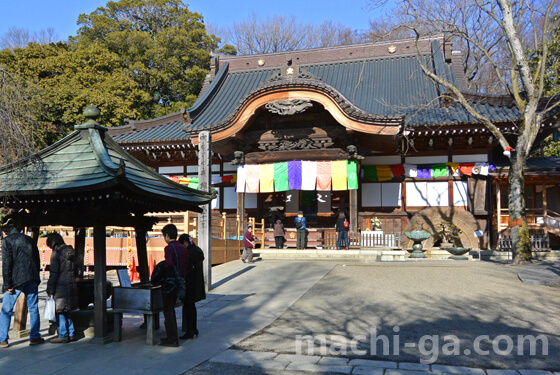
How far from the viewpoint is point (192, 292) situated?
6.50 metres

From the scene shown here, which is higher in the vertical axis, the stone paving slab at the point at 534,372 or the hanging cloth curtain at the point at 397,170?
the hanging cloth curtain at the point at 397,170

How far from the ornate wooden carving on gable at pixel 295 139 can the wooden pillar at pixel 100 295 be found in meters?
11.6

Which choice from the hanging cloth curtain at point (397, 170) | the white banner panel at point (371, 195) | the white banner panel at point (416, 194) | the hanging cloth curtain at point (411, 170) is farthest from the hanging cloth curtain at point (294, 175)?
the white banner panel at point (416, 194)

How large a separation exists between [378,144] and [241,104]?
5.20 metres

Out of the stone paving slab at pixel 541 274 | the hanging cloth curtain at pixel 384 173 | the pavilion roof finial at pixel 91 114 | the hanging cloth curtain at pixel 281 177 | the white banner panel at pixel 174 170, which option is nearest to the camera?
the pavilion roof finial at pixel 91 114

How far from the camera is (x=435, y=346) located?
231 inches

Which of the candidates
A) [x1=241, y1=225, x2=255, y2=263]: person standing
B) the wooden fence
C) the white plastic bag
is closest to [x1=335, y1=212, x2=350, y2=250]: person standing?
[x1=241, y1=225, x2=255, y2=263]: person standing

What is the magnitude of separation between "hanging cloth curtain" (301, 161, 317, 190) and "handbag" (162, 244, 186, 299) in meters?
11.0

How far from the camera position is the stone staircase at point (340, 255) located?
48.1 feet

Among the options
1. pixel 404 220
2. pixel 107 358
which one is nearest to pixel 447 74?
pixel 404 220

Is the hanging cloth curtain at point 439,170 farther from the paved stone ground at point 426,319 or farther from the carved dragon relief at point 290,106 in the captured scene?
the paved stone ground at point 426,319

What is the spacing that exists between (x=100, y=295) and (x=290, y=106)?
11.1 m

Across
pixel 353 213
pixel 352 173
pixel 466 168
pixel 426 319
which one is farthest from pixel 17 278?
pixel 466 168

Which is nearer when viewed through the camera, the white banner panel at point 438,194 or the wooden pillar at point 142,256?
the wooden pillar at point 142,256
